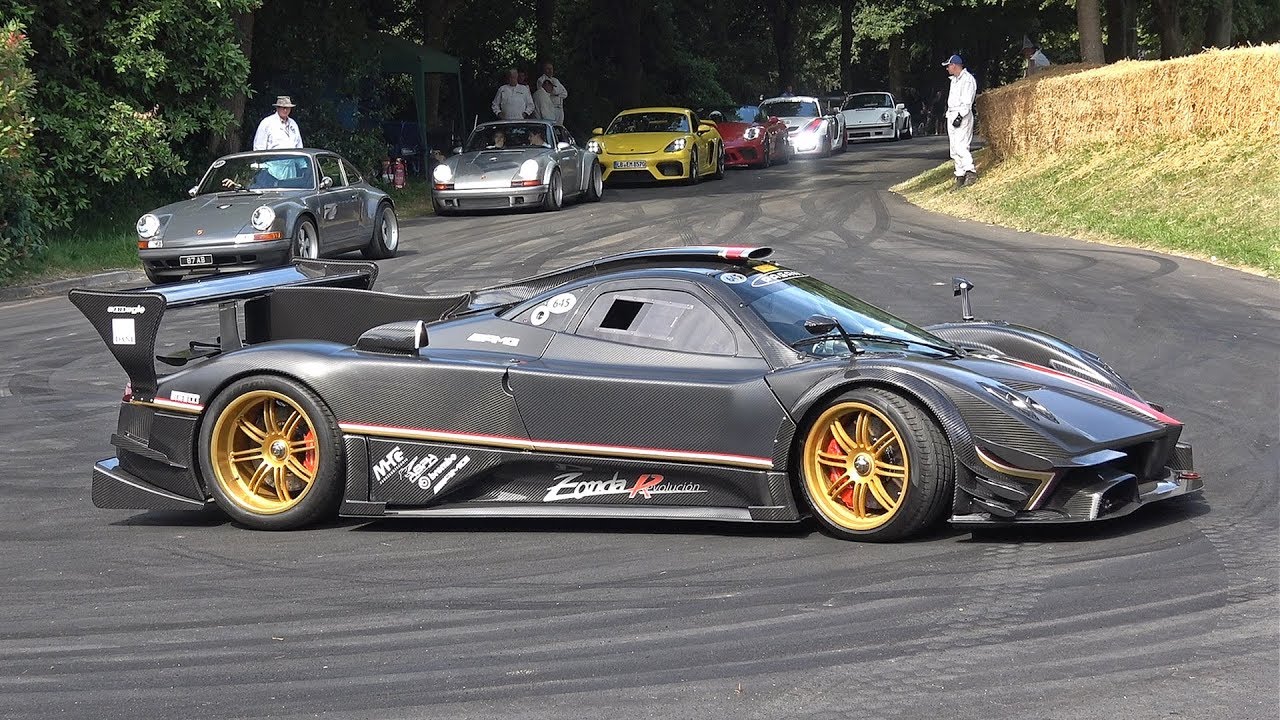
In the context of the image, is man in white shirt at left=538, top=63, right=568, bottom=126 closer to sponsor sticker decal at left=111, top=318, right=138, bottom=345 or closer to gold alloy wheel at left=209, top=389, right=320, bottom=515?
sponsor sticker decal at left=111, top=318, right=138, bottom=345

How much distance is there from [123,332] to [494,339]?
1.73 meters

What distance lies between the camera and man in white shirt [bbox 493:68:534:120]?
29641 millimetres

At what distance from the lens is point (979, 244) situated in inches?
672

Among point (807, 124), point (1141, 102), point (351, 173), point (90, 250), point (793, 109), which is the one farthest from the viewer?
point (793, 109)

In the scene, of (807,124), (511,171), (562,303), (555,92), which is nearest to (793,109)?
(807,124)

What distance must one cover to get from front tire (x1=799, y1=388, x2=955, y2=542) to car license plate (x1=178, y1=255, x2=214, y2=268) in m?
10.9

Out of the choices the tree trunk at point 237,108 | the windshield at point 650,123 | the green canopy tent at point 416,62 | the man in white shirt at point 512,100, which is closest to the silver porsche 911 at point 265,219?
the tree trunk at point 237,108

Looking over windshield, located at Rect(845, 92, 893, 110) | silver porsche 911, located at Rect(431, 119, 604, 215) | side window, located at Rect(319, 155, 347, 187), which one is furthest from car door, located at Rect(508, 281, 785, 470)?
windshield, located at Rect(845, 92, 893, 110)

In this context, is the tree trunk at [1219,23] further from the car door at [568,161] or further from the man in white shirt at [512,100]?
the car door at [568,161]

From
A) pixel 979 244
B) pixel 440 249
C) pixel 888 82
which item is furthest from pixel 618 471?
pixel 888 82

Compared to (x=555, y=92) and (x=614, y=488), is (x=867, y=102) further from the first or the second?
(x=614, y=488)

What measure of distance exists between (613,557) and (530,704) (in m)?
1.65

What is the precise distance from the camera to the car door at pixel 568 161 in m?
23.9

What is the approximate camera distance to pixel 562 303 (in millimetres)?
6879
